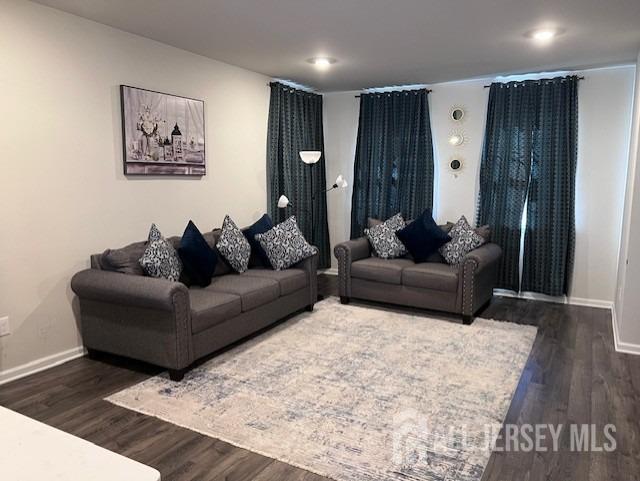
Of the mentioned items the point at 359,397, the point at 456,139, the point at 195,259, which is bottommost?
the point at 359,397

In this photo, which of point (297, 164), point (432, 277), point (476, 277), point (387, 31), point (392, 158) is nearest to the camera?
point (387, 31)

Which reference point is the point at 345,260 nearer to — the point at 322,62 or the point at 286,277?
the point at 286,277

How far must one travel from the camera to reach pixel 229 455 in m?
2.34

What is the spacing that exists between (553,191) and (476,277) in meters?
1.52

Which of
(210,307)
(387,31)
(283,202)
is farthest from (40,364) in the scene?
(387,31)

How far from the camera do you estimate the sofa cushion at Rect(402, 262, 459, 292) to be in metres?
4.43

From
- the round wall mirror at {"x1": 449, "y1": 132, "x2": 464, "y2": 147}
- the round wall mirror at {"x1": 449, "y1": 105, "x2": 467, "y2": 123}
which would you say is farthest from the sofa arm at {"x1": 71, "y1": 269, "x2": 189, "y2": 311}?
the round wall mirror at {"x1": 449, "y1": 105, "x2": 467, "y2": 123}

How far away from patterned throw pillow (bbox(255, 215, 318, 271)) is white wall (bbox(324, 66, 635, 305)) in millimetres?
2169

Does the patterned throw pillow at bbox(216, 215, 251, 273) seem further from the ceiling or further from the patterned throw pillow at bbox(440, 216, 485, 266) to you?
the patterned throw pillow at bbox(440, 216, 485, 266)

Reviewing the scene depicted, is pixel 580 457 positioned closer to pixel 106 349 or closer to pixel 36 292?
pixel 106 349

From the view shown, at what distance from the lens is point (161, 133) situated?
411 centimetres

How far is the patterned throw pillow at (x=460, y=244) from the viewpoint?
475cm

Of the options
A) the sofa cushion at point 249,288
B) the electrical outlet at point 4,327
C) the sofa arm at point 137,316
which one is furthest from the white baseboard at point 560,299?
the electrical outlet at point 4,327

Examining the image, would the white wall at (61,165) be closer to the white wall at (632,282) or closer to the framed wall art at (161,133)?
the framed wall art at (161,133)
